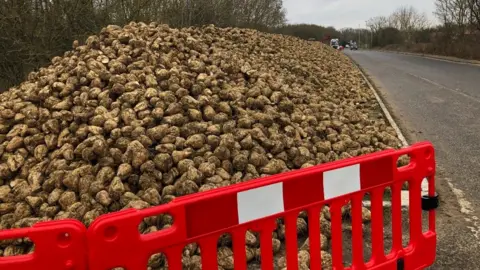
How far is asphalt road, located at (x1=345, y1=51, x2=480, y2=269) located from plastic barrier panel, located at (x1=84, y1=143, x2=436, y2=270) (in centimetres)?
67

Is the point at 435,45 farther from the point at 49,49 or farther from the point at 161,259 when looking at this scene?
the point at 161,259

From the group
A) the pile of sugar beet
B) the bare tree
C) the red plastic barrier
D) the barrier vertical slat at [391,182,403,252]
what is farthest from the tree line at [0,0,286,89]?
the bare tree

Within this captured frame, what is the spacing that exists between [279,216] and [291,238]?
0.20 metres

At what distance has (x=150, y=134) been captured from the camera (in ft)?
14.1

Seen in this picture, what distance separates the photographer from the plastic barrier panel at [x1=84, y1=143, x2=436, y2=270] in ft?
6.06

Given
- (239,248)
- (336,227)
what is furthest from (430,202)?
(239,248)

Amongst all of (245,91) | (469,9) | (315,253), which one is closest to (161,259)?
(315,253)

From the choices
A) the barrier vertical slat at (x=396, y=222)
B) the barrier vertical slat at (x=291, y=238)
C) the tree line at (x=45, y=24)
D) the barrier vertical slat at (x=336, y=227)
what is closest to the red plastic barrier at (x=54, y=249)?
the barrier vertical slat at (x=291, y=238)

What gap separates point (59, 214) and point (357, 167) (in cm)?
234

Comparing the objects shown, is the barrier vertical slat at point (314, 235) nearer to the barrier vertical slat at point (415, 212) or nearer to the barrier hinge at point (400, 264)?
the barrier hinge at point (400, 264)

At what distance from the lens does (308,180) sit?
231 centimetres

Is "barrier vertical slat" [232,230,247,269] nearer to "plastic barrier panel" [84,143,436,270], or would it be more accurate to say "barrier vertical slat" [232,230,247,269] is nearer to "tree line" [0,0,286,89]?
"plastic barrier panel" [84,143,436,270]

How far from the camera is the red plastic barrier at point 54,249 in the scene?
1.71 meters

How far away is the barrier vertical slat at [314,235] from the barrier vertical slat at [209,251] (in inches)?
22.9
